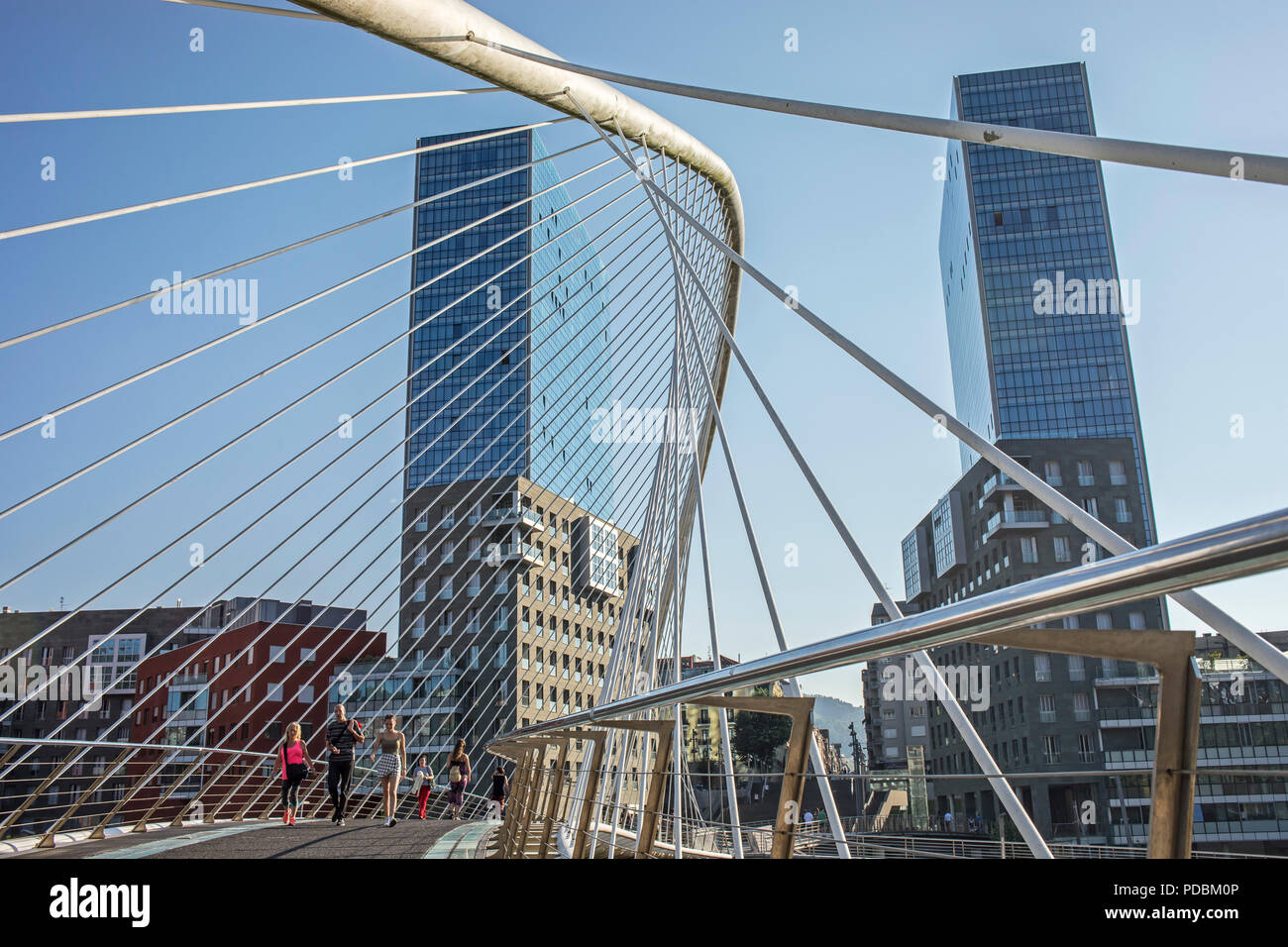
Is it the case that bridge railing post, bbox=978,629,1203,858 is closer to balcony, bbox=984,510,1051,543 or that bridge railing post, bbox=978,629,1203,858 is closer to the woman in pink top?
the woman in pink top

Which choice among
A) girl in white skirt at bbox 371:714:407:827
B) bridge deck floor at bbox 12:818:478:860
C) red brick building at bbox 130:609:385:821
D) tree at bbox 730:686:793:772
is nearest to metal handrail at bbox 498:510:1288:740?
bridge deck floor at bbox 12:818:478:860

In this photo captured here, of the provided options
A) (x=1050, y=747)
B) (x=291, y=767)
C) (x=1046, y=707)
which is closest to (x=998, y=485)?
(x=1046, y=707)

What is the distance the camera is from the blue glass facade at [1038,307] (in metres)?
82.2

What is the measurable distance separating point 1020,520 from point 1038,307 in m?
32.9

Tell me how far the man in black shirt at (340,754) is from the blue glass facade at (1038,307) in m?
78.8

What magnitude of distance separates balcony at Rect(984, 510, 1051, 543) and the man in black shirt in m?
48.2

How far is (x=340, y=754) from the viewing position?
30.8 ft

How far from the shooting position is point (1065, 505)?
4062 mm

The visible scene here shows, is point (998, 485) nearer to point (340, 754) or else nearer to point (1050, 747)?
point (1050, 747)

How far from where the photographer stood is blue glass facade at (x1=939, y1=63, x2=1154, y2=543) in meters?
82.2

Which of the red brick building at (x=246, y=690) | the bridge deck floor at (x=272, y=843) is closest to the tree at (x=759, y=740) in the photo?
the red brick building at (x=246, y=690)
